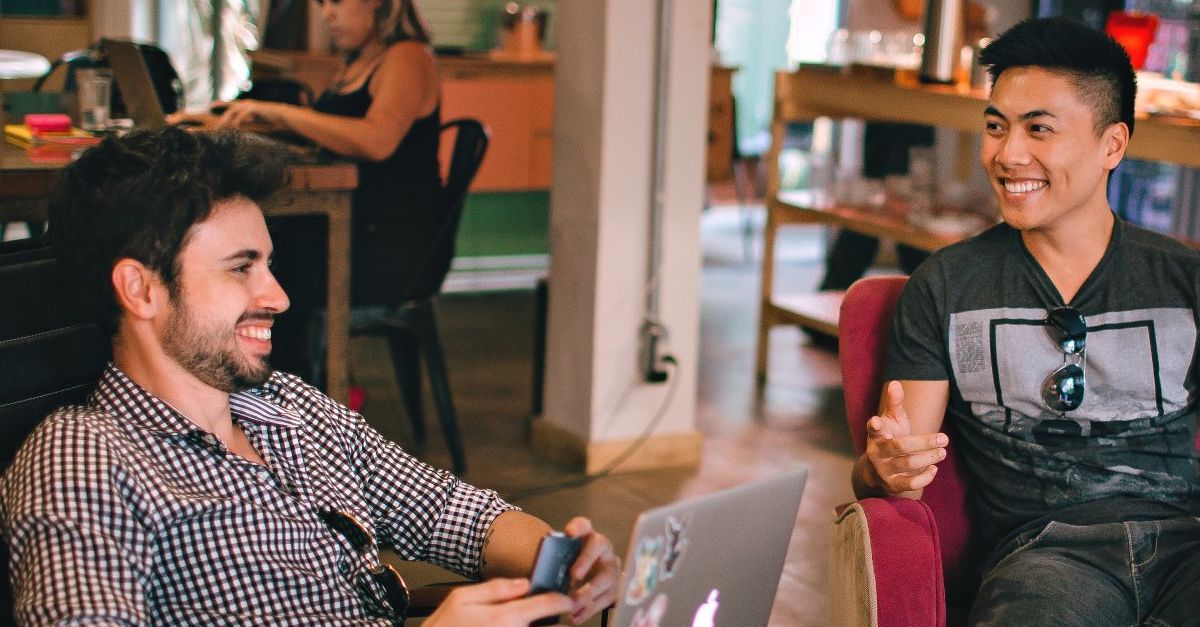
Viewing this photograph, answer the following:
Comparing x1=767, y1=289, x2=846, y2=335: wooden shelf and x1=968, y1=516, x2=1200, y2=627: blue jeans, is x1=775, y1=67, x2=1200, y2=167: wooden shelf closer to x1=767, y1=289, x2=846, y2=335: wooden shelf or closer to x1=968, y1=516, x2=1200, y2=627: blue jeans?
x1=767, y1=289, x2=846, y2=335: wooden shelf

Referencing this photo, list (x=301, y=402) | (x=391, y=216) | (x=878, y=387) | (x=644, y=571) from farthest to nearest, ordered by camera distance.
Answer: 1. (x=391, y=216)
2. (x=878, y=387)
3. (x=301, y=402)
4. (x=644, y=571)

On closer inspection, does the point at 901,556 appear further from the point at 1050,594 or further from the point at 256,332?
the point at 256,332

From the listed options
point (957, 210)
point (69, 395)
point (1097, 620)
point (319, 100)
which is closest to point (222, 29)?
point (319, 100)

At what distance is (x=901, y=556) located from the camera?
1.76 meters

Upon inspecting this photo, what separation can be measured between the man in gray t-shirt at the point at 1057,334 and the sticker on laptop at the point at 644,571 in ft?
2.22

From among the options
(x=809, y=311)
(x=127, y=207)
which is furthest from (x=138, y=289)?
(x=809, y=311)

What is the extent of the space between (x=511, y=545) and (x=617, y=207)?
6.66ft

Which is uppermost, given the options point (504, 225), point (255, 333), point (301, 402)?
point (255, 333)

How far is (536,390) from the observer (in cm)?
407

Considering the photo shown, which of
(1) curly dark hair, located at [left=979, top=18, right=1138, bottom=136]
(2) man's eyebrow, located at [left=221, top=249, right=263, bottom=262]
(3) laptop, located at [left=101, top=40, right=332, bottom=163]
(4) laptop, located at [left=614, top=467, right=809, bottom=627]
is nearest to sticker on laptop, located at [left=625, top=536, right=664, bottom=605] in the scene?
(4) laptop, located at [left=614, top=467, right=809, bottom=627]

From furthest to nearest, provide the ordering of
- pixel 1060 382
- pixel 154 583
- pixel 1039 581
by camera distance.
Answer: pixel 1060 382 → pixel 1039 581 → pixel 154 583

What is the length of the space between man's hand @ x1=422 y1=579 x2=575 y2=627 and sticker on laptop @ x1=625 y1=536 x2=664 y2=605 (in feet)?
0.44

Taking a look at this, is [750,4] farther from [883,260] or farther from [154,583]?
[154,583]

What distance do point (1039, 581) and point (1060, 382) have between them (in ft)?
1.02
